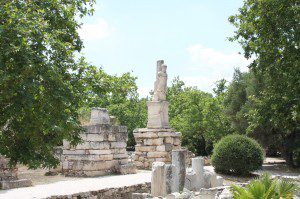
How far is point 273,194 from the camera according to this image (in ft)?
24.5

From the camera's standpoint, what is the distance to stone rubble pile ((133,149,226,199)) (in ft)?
33.9

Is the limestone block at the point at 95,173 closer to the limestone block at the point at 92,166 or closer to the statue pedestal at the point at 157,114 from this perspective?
the limestone block at the point at 92,166

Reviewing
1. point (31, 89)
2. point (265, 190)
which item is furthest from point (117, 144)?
point (31, 89)

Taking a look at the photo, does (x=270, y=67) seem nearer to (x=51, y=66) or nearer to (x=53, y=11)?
(x=53, y=11)

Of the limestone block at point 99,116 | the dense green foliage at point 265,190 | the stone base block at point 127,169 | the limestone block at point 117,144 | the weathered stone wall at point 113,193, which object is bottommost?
the weathered stone wall at point 113,193

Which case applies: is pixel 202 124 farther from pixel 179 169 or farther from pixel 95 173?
pixel 179 169

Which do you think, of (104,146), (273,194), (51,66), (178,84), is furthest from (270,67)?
(178,84)

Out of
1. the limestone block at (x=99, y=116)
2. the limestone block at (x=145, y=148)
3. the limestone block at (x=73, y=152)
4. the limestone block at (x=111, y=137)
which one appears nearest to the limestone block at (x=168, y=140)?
the limestone block at (x=145, y=148)

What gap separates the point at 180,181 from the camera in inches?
468

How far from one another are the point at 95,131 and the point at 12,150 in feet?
27.3

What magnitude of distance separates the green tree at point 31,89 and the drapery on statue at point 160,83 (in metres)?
10.2

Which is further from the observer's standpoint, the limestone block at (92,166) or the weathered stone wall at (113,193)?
the limestone block at (92,166)

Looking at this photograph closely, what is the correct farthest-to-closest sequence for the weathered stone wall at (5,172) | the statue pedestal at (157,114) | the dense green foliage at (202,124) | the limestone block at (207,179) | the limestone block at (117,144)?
the dense green foliage at (202,124) → the statue pedestal at (157,114) → the limestone block at (117,144) → the limestone block at (207,179) → the weathered stone wall at (5,172)

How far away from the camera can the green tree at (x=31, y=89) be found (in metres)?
6.24
